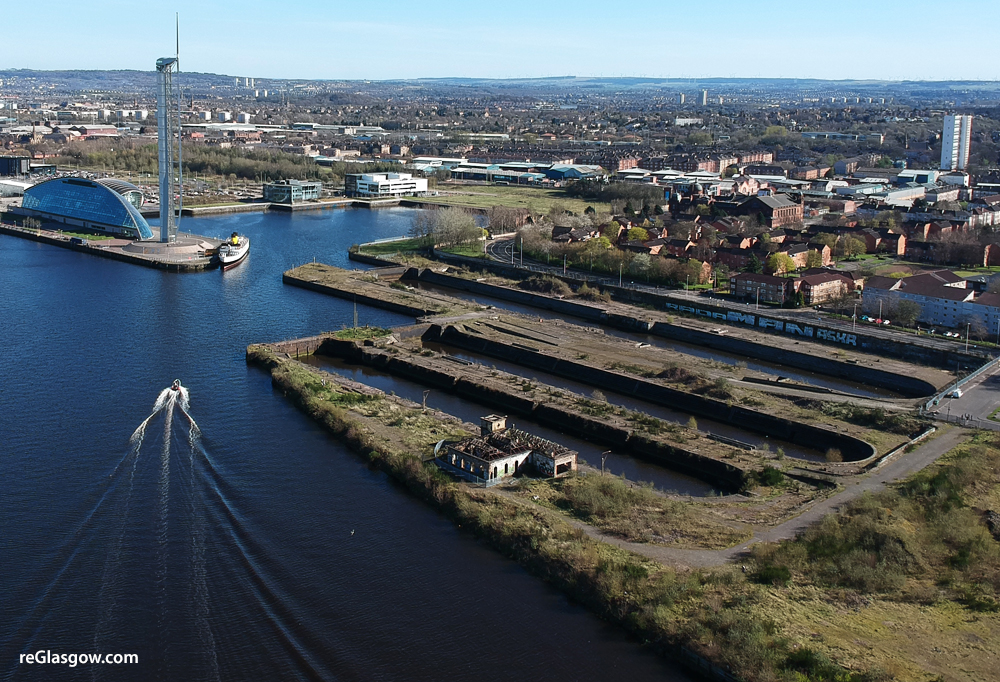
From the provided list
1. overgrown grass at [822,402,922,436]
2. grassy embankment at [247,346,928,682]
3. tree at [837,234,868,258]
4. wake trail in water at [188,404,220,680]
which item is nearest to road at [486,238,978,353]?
overgrown grass at [822,402,922,436]

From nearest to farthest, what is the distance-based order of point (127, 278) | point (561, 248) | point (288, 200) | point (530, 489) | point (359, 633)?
point (359, 633) < point (530, 489) < point (127, 278) < point (561, 248) < point (288, 200)

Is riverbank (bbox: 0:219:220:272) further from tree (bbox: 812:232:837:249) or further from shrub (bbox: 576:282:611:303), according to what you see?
tree (bbox: 812:232:837:249)

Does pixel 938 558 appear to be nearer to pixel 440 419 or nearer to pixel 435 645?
pixel 435 645

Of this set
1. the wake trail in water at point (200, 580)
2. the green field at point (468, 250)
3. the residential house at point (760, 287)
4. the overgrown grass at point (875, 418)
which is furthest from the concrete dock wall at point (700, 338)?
the wake trail in water at point (200, 580)

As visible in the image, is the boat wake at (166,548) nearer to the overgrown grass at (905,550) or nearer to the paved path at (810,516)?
the paved path at (810,516)

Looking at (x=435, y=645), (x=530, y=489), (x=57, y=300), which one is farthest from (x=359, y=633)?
(x=57, y=300)

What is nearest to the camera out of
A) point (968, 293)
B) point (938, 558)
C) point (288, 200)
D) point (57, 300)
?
point (938, 558)

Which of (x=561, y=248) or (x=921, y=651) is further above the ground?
(x=561, y=248)
